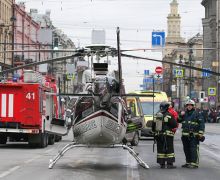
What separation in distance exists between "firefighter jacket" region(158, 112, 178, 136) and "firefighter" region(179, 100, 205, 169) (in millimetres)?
407

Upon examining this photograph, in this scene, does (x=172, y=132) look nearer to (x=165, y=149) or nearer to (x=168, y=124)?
(x=168, y=124)

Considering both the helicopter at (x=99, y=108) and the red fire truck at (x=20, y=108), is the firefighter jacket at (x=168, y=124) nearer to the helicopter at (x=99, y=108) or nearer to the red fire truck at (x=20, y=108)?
the helicopter at (x=99, y=108)

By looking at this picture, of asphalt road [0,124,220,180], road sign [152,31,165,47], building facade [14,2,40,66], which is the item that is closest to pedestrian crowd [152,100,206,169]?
asphalt road [0,124,220,180]

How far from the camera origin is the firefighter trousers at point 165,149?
18.2 m

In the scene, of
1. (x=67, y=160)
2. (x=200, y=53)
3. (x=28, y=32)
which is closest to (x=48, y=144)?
(x=67, y=160)

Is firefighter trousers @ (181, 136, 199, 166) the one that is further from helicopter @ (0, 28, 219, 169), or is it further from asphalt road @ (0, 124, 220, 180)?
helicopter @ (0, 28, 219, 169)

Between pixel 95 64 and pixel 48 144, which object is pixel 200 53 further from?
pixel 95 64

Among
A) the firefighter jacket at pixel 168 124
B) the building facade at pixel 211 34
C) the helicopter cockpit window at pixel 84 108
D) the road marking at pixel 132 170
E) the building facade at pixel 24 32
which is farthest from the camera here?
the building facade at pixel 211 34

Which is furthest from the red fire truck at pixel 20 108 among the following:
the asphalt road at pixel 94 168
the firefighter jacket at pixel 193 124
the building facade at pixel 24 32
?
the building facade at pixel 24 32

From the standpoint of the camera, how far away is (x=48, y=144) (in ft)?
103

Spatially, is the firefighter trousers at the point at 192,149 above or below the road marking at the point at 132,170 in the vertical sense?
above

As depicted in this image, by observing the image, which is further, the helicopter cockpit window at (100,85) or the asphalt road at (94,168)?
the helicopter cockpit window at (100,85)

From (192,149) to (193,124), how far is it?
0.67 m

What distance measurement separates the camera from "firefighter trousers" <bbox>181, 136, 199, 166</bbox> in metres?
18.4
